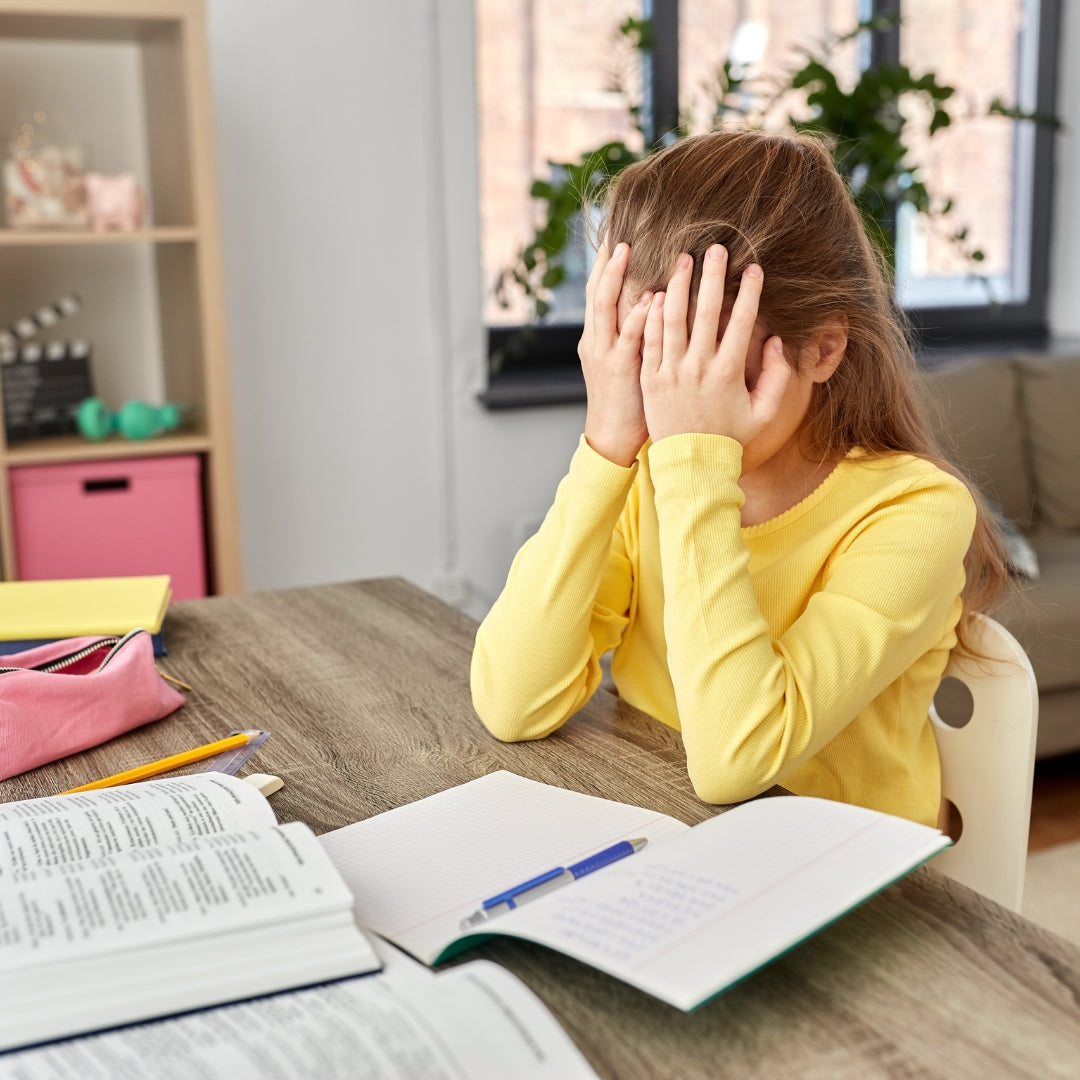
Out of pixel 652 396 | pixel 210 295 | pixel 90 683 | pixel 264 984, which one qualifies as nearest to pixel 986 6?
pixel 210 295

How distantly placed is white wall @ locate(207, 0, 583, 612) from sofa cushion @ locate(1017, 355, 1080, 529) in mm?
1069

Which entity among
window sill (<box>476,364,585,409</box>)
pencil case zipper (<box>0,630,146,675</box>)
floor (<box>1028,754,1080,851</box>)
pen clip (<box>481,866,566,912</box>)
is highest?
window sill (<box>476,364,585,409</box>)

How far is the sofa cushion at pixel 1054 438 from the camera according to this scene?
276 cm

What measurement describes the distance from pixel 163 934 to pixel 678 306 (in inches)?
22.3

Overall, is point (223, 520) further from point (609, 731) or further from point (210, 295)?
point (609, 731)

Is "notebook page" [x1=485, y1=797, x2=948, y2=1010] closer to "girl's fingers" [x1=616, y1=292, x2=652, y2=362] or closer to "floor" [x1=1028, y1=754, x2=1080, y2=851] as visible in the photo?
"girl's fingers" [x1=616, y1=292, x2=652, y2=362]

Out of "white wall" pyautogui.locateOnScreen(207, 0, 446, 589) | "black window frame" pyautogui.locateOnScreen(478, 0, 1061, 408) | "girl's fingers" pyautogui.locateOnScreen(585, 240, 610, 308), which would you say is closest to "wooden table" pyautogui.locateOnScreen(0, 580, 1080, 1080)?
"girl's fingers" pyautogui.locateOnScreen(585, 240, 610, 308)

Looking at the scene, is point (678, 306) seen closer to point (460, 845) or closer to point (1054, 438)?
point (460, 845)

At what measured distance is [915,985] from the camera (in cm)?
61

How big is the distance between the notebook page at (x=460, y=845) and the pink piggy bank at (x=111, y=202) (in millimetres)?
1860

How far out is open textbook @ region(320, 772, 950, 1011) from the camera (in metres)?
0.58

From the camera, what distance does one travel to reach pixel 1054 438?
9.13 ft

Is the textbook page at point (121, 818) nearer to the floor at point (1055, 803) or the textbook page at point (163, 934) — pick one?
the textbook page at point (163, 934)

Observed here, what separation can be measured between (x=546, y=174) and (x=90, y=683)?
2.48m
